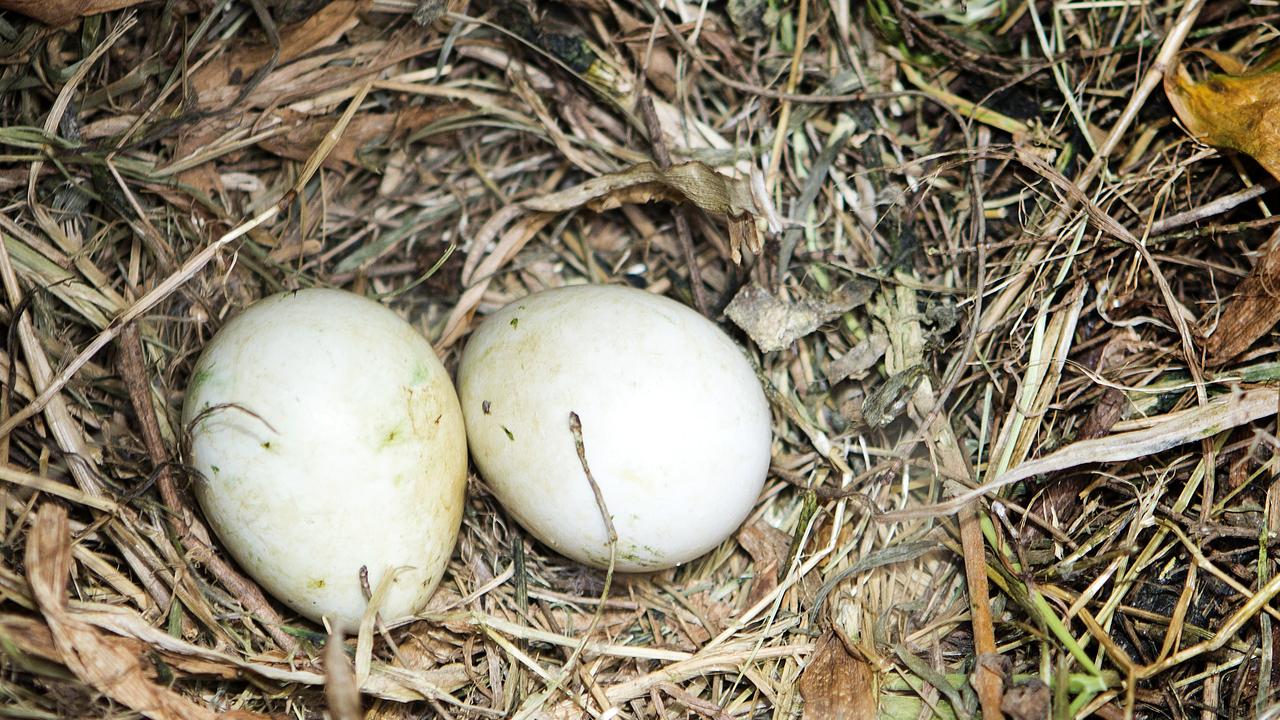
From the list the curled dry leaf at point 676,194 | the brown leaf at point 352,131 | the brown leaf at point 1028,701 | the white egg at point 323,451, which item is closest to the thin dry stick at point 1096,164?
the curled dry leaf at point 676,194

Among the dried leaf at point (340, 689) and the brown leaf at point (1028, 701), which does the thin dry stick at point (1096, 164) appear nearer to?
the brown leaf at point (1028, 701)

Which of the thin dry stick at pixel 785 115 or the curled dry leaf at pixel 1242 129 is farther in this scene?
the thin dry stick at pixel 785 115

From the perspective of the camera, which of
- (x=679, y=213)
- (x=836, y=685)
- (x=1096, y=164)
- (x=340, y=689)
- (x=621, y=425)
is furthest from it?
(x=679, y=213)

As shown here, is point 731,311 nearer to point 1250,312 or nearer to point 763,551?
point 763,551

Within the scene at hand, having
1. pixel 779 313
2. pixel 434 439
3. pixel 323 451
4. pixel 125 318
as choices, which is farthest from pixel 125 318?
pixel 779 313

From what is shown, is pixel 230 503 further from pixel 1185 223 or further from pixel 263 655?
pixel 1185 223
